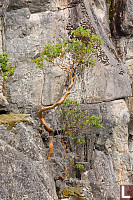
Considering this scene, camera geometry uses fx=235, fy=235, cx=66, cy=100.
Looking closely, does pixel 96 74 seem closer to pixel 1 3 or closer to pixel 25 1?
pixel 25 1

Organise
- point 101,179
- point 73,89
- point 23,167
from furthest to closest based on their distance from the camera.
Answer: point 73,89 → point 101,179 → point 23,167

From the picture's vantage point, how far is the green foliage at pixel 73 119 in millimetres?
10634

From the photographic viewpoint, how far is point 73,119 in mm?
11586

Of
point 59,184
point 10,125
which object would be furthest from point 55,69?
point 59,184

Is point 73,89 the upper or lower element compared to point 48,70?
lower

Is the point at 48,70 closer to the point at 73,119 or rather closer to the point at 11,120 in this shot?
the point at 73,119

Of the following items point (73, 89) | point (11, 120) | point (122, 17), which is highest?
point (122, 17)

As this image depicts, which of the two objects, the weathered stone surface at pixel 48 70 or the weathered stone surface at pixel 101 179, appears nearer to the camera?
the weathered stone surface at pixel 101 179

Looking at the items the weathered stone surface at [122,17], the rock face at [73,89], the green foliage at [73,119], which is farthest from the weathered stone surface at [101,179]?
the weathered stone surface at [122,17]

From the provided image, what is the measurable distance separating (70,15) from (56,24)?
3.35 feet

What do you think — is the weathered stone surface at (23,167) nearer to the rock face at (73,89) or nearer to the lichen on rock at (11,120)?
the lichen on rock at (11,120)

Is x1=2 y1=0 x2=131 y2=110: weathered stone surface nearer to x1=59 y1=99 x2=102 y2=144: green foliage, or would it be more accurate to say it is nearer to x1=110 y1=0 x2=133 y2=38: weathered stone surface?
x1=59 y1=99 x2=102 y2=144: green foliage

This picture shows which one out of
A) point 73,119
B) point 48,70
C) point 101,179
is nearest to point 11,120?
point 73,119

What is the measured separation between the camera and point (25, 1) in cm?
1334
